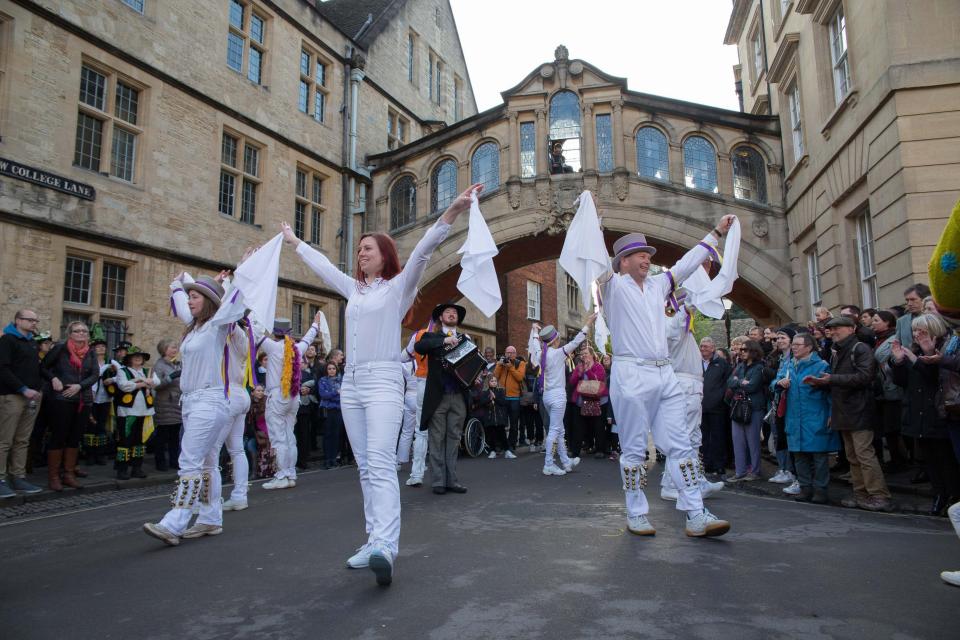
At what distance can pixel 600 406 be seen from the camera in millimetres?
12758

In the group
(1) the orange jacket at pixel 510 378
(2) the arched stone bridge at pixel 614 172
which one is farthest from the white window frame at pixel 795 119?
(1) the orange jacket at pixel 510 378

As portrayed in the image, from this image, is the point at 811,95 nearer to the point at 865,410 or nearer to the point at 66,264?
the point at 865,410

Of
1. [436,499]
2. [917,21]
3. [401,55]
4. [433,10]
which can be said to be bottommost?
[436,499]

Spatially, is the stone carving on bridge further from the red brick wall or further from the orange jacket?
the red brick wall

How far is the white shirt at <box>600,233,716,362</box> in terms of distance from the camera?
5.21 m

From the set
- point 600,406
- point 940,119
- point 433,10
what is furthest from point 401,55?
point 940,119

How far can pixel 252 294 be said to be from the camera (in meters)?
5.21

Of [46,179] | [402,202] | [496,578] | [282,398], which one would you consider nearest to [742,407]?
[496,578]

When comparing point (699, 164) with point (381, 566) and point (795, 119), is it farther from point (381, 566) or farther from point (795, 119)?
point (381, 566)

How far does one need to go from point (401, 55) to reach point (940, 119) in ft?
60.7

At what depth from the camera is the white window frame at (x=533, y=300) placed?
105 feet

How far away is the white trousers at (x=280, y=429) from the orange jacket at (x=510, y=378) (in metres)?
5.96

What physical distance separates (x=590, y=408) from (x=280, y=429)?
6.24m

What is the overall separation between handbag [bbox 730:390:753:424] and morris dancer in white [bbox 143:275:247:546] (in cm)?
626
